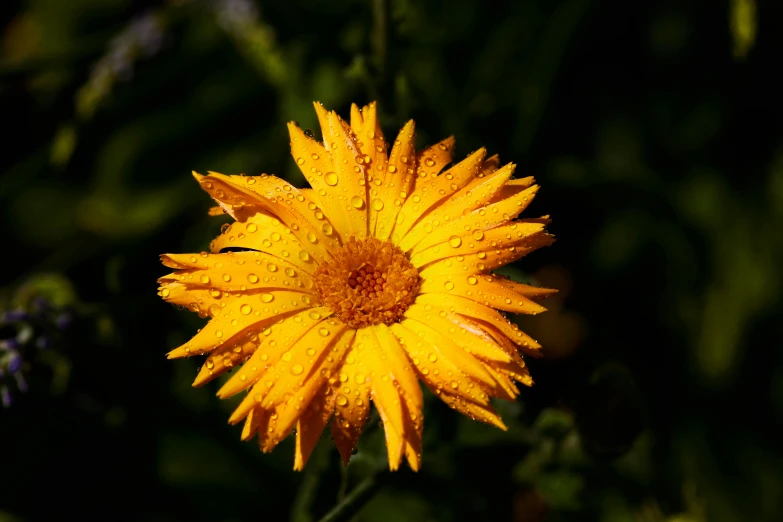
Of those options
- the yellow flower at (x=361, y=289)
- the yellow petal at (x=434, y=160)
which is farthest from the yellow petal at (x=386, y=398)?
the yellow petal at (x=434, y=160)

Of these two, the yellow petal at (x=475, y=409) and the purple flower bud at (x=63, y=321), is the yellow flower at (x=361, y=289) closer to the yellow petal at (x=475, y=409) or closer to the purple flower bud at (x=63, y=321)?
the yellow petal at (x=475, y=409)

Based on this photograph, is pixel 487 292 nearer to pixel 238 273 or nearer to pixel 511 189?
pixel 511 189

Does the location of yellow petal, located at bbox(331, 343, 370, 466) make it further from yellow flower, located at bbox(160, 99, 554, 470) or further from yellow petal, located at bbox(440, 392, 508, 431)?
yellow petal, located at bbox(440, 392, 508, 431)

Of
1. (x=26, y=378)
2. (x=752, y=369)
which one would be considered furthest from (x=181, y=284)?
(x=752, y=369)

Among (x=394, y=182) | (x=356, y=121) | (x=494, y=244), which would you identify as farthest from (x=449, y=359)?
(x=356, y=121)

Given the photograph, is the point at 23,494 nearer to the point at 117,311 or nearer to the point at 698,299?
the point at 117,311

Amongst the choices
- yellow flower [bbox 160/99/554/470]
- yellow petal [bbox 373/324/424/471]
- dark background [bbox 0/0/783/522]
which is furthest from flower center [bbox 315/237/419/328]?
dark background [bbox 0/0/783/522]
